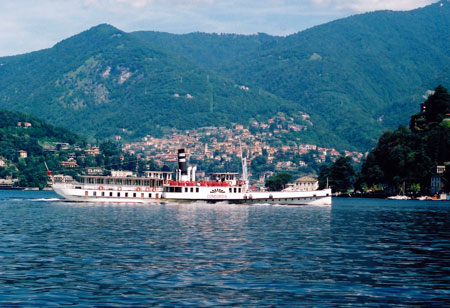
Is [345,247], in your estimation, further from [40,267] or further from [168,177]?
[168,177]

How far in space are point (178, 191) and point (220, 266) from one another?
84737 millimetres

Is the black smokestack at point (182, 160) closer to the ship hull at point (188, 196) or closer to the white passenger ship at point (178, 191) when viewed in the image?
the white passenger ship at point (178, 191)

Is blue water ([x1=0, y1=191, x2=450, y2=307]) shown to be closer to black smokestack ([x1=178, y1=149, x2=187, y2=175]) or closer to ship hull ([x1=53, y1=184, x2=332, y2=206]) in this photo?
ship hull ([x1=53, y1=184, x2=332, y2=206])

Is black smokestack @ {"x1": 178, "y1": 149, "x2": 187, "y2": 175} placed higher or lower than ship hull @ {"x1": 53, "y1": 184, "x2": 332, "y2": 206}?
higher

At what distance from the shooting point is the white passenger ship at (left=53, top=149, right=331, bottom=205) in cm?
12338

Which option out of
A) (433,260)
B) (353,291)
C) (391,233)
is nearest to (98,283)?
(353,291)

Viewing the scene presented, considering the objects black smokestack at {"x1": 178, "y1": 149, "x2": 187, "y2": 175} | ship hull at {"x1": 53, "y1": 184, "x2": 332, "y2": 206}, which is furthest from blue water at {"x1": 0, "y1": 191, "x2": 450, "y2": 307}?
black smokestack at {"x1": 178, "y1": 149, "x2": 187, "y2": 175}

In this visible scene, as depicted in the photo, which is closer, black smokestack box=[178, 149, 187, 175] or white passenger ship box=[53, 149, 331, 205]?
white passenger ship box=[53, 149, 331, 205]

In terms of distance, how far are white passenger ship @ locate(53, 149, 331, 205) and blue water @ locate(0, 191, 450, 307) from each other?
54.3 m

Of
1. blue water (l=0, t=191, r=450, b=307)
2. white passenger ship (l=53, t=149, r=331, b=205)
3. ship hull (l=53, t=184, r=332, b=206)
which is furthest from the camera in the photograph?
white passenger ship (l=53, t=149, r=331, b=205)

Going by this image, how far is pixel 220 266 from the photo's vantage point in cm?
4078

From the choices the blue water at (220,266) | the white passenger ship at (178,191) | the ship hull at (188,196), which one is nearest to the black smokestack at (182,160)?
the white passenger ship at (178,191)

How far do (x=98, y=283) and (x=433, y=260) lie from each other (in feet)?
67.6

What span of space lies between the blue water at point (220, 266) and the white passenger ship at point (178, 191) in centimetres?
5431
